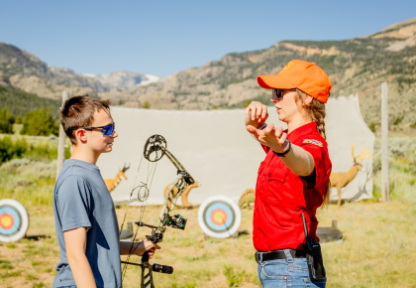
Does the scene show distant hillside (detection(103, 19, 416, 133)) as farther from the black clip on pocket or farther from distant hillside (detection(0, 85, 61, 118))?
the black clip on pocket

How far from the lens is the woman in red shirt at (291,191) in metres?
1.28

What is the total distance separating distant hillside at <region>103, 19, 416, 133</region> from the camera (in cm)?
4309

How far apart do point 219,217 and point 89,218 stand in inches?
188

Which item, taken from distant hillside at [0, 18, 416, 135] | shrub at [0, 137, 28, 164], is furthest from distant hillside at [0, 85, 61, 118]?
shrub at [0, 137, 28, 164]

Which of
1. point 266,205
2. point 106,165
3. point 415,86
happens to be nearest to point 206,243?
point 106,165

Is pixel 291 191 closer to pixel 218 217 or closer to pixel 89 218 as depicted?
pixel 89 218

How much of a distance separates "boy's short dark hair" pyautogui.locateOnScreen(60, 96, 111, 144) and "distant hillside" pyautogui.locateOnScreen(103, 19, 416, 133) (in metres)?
24.5

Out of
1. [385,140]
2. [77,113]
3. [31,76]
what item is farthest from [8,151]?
[31,76]

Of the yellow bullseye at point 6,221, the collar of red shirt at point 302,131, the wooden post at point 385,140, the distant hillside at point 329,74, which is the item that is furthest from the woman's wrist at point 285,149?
the distant hillside at point 329,74

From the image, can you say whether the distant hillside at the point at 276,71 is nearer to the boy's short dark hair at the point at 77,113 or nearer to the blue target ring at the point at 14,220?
the blue target ring at the point at 14,220

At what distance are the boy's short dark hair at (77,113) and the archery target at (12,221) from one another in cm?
482

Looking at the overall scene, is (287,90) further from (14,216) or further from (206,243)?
(14,216)

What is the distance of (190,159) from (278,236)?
23.7 feet

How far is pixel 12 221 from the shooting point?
544cm
